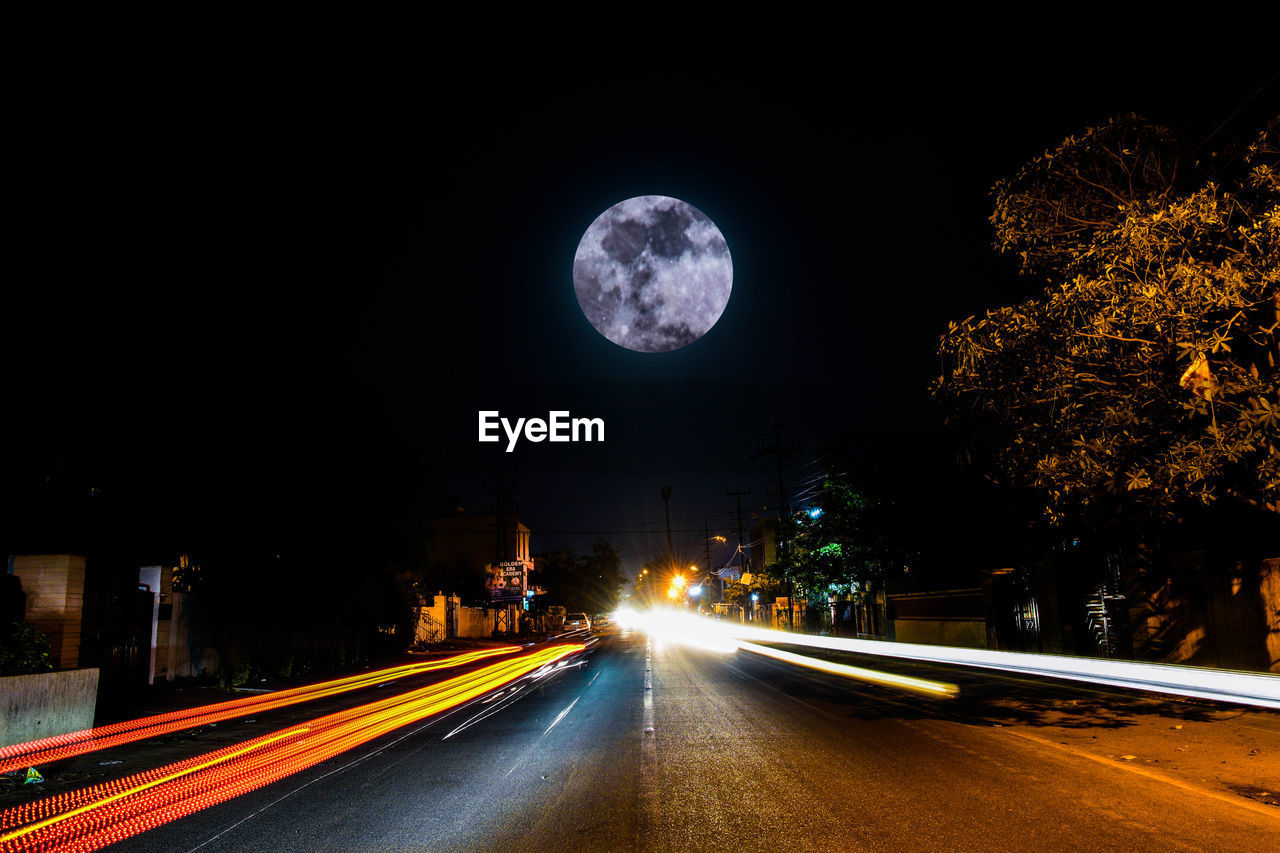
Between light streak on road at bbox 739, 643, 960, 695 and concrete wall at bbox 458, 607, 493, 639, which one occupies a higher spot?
light streak on road at bbox 739, 643, 960, 695

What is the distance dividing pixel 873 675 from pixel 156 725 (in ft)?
50.2

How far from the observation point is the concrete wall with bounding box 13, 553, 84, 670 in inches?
615

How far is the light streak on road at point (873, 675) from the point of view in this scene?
16538 millimetres

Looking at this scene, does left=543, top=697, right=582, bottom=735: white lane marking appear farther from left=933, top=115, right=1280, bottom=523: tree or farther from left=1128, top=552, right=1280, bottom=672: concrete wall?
left=1128, top=552, right=1280, bottom=672: concrete wall

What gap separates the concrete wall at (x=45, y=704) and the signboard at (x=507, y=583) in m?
39.0

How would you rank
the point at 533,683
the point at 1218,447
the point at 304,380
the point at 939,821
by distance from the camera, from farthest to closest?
the point at 304,380 < the point at 533,683 < the point at 1218,447 < the point at 939,821

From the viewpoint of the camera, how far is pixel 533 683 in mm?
20016

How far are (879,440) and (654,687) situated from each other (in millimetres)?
19329

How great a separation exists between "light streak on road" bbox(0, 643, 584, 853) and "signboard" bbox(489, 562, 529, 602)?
37445 millimetres

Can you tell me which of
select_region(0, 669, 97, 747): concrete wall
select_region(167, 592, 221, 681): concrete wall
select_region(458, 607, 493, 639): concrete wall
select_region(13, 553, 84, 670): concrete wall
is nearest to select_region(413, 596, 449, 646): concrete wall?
select_region(458, 607, 493, 639): concrete wall

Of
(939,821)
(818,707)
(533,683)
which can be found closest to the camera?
(939,821)

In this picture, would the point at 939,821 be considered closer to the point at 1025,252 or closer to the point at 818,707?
the point at 818,707

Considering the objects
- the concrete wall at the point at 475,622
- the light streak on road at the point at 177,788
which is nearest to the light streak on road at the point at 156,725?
the light streak on road at the point at 177,788

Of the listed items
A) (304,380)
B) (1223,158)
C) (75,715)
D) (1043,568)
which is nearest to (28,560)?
(75,715)
